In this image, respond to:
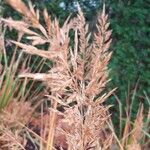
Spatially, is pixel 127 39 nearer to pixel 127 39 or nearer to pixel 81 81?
pixel 127 39

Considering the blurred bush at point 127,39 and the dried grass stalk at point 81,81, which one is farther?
the blurred bush at point 127,39

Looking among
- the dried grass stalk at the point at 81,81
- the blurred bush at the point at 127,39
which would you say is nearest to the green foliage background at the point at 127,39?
the blurred bush at the point at 127,39

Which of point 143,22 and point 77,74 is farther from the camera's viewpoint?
point 143,22

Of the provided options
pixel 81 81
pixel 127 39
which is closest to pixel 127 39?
pixel 127 39

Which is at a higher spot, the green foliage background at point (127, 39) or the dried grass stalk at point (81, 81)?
the dried grass stalk at point (81, 81)

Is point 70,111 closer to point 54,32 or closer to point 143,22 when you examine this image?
point 54,32

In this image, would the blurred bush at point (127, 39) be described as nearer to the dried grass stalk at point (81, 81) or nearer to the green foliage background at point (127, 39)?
the green foliage background at point (127, 39)

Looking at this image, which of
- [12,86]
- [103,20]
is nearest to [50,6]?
[12,86]

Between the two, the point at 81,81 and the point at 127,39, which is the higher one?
the point at 81,81
